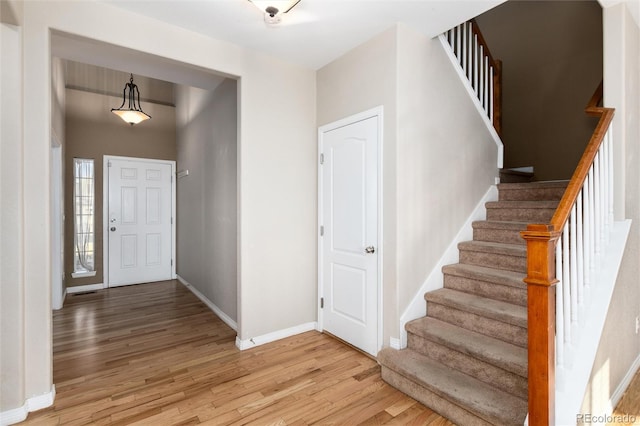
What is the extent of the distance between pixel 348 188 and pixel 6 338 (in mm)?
2657

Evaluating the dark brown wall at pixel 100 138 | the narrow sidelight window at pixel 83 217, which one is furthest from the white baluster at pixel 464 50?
the narrow sidelight window at pixel 83 217

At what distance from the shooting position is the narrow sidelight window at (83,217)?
199 inches

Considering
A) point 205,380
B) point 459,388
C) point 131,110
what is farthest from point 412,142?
point 131,110

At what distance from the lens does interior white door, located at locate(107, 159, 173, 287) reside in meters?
5.35

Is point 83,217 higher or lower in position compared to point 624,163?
lower

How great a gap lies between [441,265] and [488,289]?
1.53 feet

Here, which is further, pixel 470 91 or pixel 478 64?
pixel 478 64

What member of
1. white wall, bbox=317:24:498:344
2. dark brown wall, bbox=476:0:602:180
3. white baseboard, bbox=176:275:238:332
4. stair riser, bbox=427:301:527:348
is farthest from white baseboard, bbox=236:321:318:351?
dark brown wall, bbox=476:0:602:180

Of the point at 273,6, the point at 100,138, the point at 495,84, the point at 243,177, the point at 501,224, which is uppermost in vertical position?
the point at 495,84

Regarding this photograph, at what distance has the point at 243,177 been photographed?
3027mm

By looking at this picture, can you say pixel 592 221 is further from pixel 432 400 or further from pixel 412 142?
pixel 432 400

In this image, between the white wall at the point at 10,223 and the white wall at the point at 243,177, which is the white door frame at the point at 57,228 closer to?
the white wall at the point at 243,177

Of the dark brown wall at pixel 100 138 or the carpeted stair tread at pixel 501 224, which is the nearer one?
the carpeted stair tread at pixel 501 224

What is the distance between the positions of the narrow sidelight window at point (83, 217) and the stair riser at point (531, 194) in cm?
588
